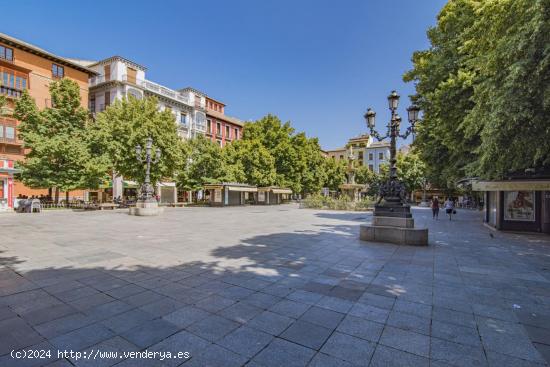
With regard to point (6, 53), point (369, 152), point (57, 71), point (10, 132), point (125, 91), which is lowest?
point (10, 132)

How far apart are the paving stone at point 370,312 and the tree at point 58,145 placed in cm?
2661

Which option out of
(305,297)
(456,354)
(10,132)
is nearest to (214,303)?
(305,297)

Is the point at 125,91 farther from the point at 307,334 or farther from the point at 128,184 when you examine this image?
the point at 307,334

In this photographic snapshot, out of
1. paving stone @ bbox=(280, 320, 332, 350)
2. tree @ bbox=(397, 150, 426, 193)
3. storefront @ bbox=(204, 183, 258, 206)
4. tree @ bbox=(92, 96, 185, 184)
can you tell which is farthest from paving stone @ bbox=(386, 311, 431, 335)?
tree @ bbox=(397, 150, 426, 193)

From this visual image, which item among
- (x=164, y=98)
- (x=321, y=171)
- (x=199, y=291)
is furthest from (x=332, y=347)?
(x=321, y=171)

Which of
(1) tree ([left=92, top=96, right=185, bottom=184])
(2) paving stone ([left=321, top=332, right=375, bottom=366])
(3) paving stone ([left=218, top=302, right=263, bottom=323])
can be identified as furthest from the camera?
(1) tree ([left=92, top=96, right=185, bottom=184])

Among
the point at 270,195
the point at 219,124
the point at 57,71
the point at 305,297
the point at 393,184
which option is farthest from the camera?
the point at 219,124

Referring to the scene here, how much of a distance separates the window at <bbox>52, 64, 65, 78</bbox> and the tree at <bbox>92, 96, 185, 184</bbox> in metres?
10.1

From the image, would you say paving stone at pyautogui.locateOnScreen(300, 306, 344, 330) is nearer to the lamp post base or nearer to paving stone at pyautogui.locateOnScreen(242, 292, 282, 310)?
paving stone at pyautogui.locateOnScreen(242, 292, 282, 310)

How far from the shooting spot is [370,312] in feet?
12.5

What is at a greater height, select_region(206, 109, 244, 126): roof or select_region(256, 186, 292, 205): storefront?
select_region(206, 109, 244, 126): roof

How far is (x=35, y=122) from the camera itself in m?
24.6

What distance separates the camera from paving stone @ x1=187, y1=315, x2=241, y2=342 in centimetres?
314

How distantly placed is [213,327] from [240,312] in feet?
1.70
